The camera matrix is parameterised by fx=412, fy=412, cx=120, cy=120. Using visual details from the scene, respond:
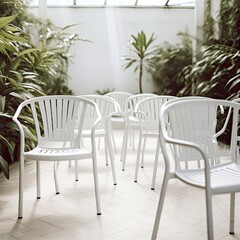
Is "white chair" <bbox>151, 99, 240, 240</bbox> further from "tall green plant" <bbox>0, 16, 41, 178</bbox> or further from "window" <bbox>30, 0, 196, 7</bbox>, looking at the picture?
"window" <bbox>30, 0, 196, 7</bbox>

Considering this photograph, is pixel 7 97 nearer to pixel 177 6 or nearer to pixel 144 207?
pixel 144 207

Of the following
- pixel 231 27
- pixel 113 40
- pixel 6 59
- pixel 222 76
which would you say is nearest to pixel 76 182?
pixel 6 59

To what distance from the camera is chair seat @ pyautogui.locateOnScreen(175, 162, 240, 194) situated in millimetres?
1898

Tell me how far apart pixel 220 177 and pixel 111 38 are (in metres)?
6.62

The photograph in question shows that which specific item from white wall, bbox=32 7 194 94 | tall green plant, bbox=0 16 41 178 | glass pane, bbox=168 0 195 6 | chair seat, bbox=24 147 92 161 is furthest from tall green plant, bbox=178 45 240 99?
chair seat, bbox=24 147 92 161

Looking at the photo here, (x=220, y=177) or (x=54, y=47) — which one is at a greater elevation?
(x=54, y=47)

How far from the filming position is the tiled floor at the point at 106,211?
2.53 metres

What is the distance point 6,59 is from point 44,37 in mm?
2805

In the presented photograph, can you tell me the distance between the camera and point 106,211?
9.70ft

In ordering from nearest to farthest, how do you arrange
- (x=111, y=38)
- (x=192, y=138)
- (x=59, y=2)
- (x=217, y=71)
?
1. (x=192, y=138)
2. (x=217, y=71)
3. (x=59, y=2)
4. (x=111, y=38)

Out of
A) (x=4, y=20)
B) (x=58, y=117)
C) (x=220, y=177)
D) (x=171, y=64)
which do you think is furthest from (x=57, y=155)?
(x=171, y=64)

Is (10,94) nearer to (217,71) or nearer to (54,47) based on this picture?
(217,71)

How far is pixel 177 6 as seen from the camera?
8320 mm

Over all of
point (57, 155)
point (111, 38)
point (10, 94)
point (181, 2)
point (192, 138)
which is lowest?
point (57, 155)
